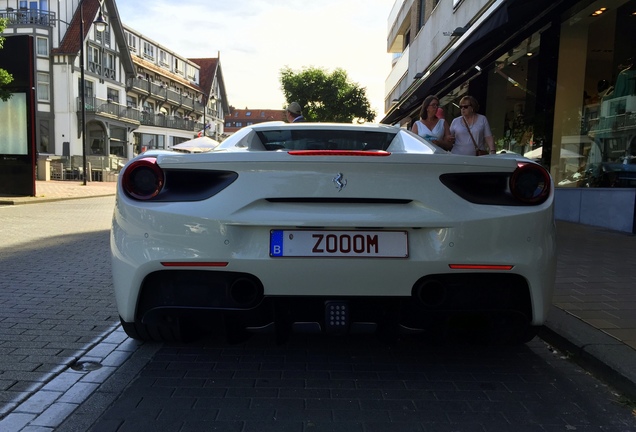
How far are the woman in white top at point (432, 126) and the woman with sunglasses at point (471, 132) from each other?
0.15m

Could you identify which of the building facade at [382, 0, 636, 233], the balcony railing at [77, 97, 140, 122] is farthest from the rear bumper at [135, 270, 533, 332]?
the balcony railing at [77, 97, 140, 122]

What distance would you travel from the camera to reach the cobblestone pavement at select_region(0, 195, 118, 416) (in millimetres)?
2955

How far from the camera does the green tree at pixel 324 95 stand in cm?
4869

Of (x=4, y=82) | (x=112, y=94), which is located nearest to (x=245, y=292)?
(x=4, y=82)

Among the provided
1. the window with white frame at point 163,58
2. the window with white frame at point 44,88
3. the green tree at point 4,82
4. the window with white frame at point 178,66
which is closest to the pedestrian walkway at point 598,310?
the green tree at point 4,82

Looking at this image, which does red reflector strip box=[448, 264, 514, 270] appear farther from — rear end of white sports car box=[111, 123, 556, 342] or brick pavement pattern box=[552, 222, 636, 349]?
brick pavement pattern box=[552, 222, 636, 349]

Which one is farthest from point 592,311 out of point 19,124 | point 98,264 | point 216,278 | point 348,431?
point 19,124

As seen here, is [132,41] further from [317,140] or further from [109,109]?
[317,140]

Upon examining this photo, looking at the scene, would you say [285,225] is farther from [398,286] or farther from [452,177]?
[452,177]

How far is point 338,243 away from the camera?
8.27 ft

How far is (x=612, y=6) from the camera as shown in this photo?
9602 millimetres

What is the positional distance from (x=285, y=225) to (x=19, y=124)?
15.0 meters

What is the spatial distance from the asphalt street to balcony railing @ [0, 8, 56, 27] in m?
40.6

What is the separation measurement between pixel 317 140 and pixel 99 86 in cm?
4392
